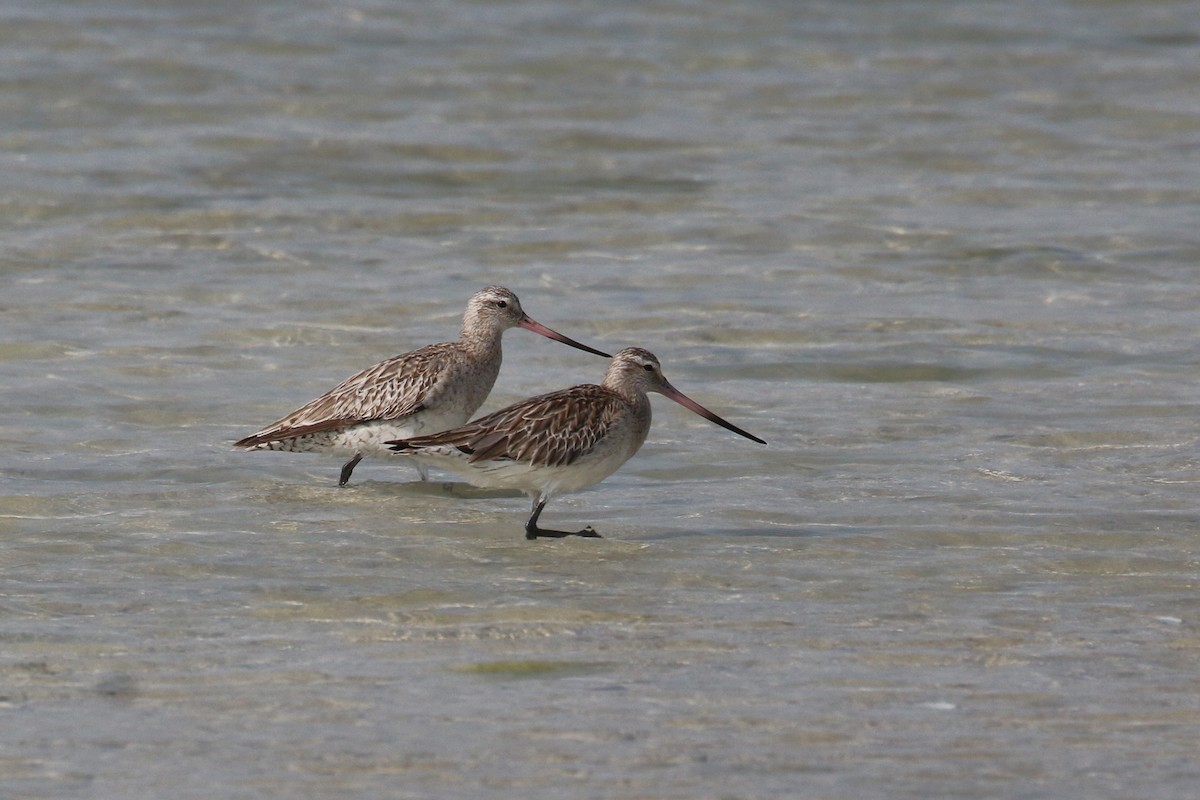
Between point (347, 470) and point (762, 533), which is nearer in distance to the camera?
point (762, 533)

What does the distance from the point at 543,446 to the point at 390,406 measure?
117 centimetres

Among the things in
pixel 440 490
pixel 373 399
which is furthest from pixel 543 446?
pixel 373 399

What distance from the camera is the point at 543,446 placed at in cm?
751

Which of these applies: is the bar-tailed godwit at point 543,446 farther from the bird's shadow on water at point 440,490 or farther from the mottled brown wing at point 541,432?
the bird's shadow on water at point 440,490

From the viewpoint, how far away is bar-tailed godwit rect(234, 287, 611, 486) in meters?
Answer: 8.40

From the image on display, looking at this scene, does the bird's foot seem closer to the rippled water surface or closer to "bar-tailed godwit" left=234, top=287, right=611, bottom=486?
the rippled water surface

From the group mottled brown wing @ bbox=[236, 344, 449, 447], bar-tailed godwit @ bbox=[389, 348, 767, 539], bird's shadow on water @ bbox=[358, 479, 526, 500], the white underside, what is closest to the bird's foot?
bar-tailed godwit @ bbox=[389, 348, 767, 539]

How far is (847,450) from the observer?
8.92 m

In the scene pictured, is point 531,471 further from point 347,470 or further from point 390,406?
point 347,470

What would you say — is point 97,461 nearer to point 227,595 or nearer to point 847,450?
point 227,595

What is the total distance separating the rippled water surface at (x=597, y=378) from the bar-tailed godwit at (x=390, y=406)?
0.67ft

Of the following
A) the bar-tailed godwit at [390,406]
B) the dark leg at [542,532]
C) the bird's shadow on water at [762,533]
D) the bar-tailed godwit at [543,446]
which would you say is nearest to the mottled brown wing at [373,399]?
the bar-tailed godwit at [390,406]

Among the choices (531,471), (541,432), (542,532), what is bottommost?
(542,532)

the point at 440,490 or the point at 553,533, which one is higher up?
the point at 553,533
